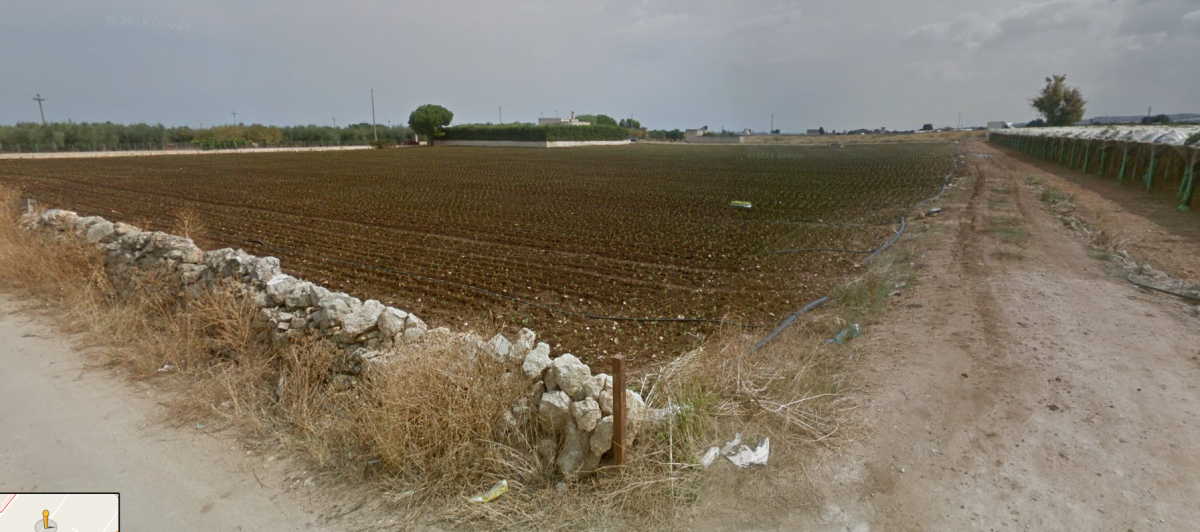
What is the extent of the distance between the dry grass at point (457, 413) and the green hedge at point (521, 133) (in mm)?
72851

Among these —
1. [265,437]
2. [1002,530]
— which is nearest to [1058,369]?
→ [1002,530]

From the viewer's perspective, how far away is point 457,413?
3.56 meters

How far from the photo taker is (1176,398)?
4070 mm

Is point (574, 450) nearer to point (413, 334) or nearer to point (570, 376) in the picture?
point (570, 376)

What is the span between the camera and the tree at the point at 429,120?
80.4 meters

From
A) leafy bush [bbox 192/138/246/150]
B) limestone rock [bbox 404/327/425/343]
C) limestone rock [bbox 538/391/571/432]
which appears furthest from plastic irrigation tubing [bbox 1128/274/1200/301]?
leafy bush [bbox 192/138/246/150]

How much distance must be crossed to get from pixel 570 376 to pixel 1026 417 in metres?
3.34

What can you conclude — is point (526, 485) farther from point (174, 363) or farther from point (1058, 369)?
point (1058, 369)

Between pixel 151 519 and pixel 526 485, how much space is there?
7.21ft

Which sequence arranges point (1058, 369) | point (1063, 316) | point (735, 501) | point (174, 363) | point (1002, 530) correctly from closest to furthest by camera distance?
point (1002, 530) < point (735, 501) < point (1058, 369) < point (174, 363) < point (1063, 316)

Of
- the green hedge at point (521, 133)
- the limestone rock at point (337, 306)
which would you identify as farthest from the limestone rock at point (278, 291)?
the green hedge at point (521, 133)

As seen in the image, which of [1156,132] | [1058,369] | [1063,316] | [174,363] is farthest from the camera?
[1156,132]

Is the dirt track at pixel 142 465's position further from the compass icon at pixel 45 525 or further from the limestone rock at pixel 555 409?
the limestone rock at pixel 555 409

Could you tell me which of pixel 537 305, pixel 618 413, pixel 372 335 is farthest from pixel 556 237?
pixel 618 413
